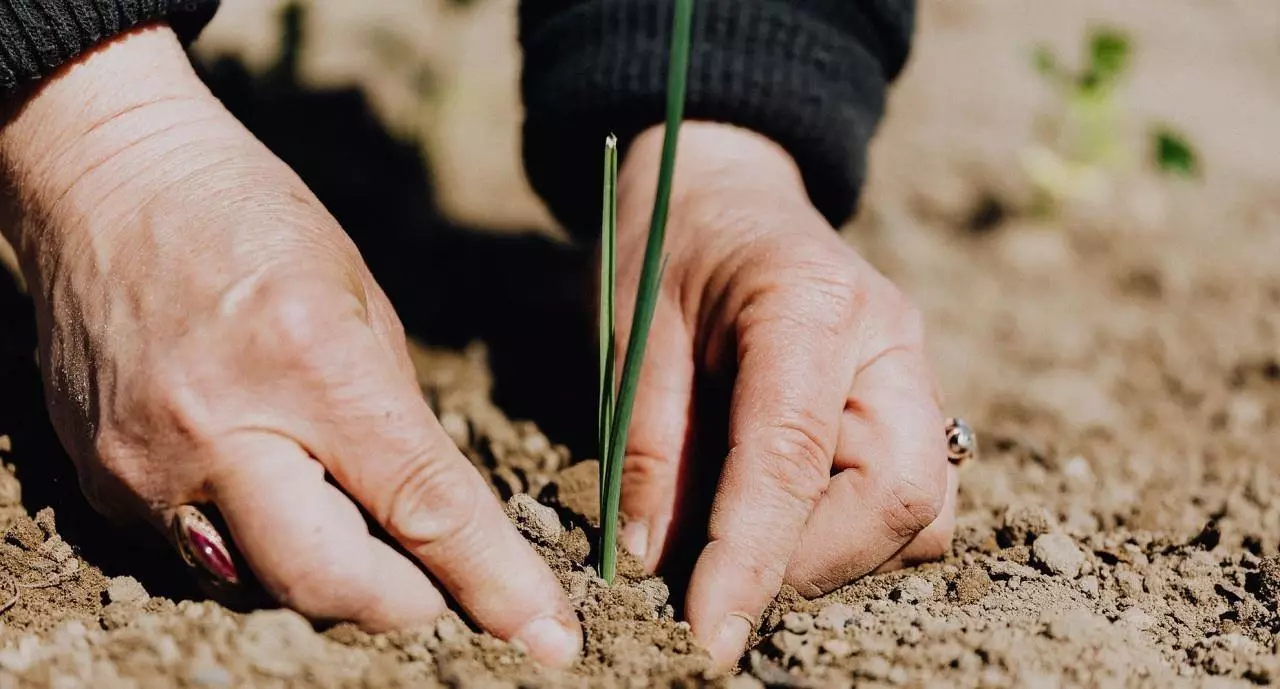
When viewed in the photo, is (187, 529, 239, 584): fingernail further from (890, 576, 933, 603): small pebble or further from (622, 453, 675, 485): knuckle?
(890, 576, 933, 603): small pebble

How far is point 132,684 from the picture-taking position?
0.93m

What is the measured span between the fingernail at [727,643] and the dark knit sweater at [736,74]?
905mm

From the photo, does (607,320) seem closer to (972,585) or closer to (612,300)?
(612,300)

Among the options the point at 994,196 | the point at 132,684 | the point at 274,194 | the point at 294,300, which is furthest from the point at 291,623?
the point at 994,196

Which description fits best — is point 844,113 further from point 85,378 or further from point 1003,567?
point 85,378

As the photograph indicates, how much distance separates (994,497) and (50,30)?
1413 mm

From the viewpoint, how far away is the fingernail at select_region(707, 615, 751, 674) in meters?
1.11

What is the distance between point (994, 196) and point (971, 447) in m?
1.72

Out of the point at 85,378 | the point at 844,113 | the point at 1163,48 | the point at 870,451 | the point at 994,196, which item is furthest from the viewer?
the point at 1163,48

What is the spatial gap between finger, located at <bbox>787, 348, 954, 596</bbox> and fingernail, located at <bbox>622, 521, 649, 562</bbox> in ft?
0.60

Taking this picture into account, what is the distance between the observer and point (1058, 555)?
1306mm

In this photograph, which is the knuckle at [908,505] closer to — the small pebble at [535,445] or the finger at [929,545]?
the finger at [929,545]

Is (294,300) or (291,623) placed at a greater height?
(294,300)

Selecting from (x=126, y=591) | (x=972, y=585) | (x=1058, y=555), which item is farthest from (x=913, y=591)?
(x=126, y=591)
